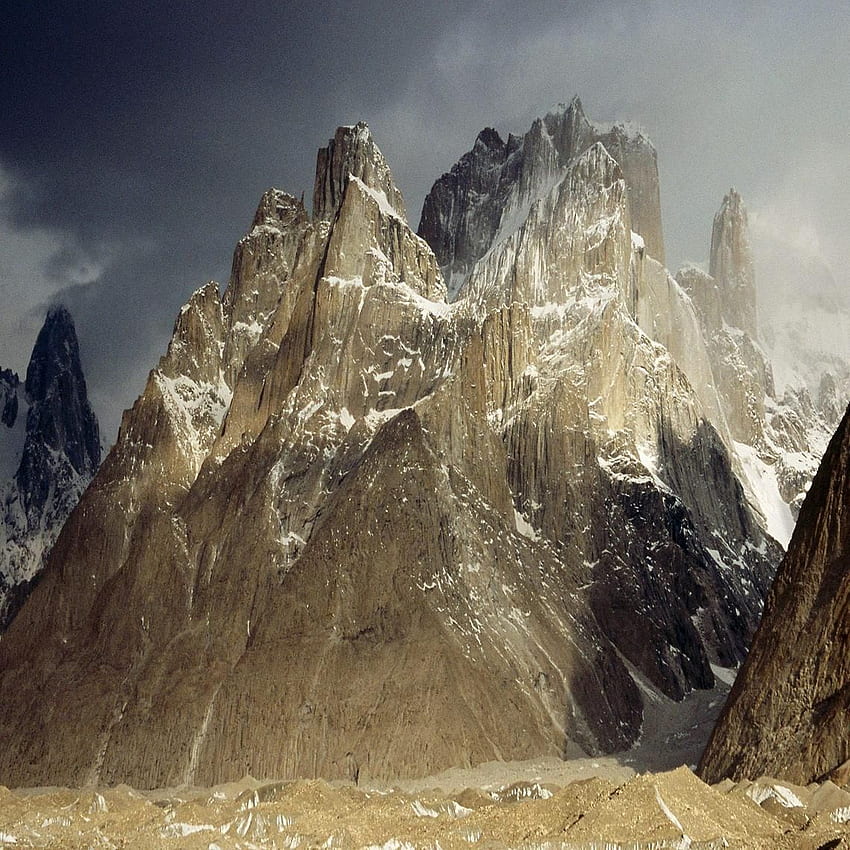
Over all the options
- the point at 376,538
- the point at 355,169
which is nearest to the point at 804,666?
the point at 376,538

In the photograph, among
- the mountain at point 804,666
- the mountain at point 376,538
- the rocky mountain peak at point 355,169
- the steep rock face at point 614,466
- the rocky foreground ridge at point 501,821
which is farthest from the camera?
the rocky mountain peak at point 355,169

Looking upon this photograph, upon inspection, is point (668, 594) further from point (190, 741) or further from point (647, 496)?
point (190, 741)

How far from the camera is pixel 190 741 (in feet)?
455

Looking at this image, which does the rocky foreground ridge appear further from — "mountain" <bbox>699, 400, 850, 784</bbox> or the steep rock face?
the steep rock face

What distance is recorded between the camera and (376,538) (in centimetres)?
15175

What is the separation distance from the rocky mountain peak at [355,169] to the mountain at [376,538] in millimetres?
409

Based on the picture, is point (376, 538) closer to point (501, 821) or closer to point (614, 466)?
point (614, 466)

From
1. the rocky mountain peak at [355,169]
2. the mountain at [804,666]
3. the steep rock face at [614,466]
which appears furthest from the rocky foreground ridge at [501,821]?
the rocky mountain peak at [355,169]

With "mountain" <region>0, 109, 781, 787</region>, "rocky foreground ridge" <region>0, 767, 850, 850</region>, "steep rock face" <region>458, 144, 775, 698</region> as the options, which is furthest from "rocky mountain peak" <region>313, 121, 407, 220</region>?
"rocky foreground ridge" <region>0, 767, 850, 850</region>

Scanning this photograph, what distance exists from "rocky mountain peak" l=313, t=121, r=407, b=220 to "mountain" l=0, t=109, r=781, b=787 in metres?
0.41

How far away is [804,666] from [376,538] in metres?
68.2

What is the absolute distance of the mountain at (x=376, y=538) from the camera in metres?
140

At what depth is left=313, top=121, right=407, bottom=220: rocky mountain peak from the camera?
195m

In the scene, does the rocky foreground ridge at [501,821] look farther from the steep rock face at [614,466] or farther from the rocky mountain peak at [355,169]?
the rocky mountain peak at [355,169]
